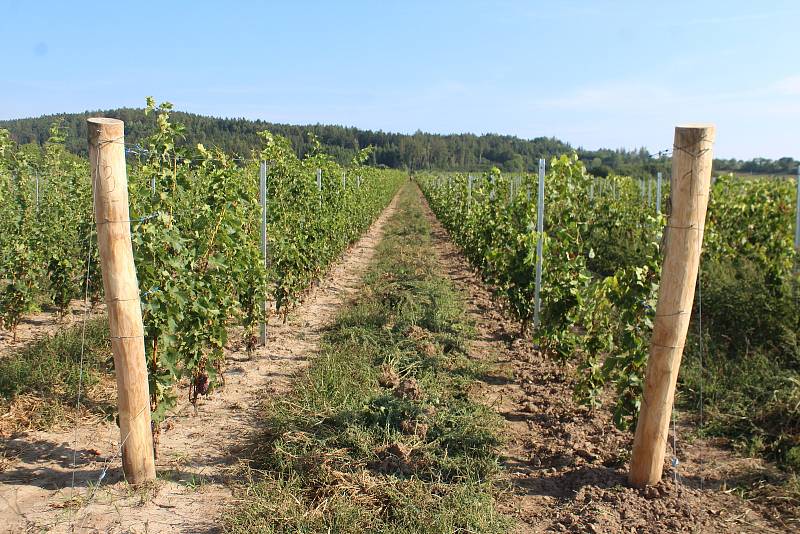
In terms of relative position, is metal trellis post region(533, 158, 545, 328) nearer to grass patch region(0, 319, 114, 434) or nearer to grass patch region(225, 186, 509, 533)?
grass patch region(225, 186, 509, 533)

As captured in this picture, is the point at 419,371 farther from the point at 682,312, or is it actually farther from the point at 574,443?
the point at 682,312

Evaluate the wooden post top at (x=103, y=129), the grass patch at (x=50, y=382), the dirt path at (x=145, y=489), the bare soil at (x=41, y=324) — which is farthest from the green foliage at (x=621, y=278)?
the bare soil at (x=41, y=324)

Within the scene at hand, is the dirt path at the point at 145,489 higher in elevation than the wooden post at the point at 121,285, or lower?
lower

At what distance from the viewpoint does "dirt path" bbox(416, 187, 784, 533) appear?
3.37 metres

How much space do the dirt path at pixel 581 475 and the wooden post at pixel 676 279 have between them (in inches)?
10.9

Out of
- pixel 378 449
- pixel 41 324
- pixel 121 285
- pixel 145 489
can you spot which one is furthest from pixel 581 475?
pixel 41 324

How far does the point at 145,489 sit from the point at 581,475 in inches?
107

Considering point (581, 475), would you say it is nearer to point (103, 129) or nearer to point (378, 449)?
point (378, 449)

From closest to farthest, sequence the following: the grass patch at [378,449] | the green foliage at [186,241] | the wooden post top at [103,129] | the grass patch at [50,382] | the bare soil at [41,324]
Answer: the grass patch at [378,449], the wooden post top at [103,129], the green foliage at [186,241], the grass patch at [50,382], the bare soil at [41,324]

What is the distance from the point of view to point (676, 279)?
3400 millimetres

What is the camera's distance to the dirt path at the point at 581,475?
337cm

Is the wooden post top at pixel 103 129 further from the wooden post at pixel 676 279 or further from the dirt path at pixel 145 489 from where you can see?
the wooden post at pixel 676 279

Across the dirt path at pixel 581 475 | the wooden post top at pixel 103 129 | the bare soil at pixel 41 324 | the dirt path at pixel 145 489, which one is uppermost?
the wooden post top at pixel 103 129

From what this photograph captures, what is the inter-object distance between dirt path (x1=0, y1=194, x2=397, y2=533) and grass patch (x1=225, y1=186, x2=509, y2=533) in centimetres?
25
